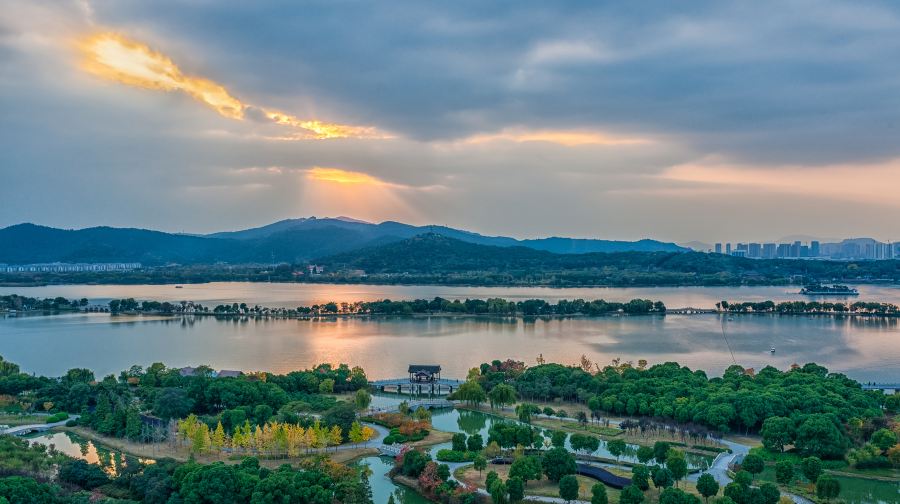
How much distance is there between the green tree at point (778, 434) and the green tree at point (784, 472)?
1.87 meters

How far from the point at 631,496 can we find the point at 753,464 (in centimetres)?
288

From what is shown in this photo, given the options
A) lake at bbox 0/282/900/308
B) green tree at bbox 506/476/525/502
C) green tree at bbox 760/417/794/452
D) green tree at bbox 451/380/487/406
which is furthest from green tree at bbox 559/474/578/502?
lake at bbox 0/282/900/308

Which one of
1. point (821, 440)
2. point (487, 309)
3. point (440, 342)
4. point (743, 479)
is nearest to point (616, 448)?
point (743, 479)

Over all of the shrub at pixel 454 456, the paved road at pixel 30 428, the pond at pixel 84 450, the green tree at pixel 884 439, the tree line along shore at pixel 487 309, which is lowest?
the pond at pixel 84 450

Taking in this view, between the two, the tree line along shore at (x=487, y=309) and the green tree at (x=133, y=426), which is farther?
the tree line along shore at (x=487, y=309)

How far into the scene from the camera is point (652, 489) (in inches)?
454

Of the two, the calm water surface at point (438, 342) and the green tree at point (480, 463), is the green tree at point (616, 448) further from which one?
the calm water surface at point (438, 342)

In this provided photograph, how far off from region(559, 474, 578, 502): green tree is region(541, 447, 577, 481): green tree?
797 mm

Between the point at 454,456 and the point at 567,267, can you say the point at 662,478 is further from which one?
the point at 567,267

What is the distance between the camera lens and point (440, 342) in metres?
29.9

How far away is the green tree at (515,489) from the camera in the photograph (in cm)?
1091

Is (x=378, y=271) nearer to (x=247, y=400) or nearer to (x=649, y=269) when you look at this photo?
(x=649, y=269)

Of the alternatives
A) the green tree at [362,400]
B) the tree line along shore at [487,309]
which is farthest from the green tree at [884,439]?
the tree line along shore at [487,309]

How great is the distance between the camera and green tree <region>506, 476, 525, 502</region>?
10.9 m
